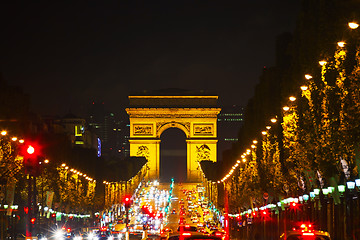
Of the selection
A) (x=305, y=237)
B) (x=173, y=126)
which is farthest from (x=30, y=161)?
(x=173, y=126)

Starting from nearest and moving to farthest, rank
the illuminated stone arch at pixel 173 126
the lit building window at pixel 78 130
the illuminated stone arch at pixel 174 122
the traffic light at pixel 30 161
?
the traffic light at pixel 30 161 → the illuminated stone arch at pixel 174 122 → the illuminated stone arch at pixel 173 126 → the lit building window at pixel 78 130

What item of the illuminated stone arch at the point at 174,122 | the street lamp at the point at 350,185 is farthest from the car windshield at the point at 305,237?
the illuminated stone arch at the point at 174,122

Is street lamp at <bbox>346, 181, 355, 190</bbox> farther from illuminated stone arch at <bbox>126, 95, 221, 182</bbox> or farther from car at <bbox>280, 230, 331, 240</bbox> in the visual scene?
illuminated stone arch at <bbox>126, 95, 221, 182</bbox>

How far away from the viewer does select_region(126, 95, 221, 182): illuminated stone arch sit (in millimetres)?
170375

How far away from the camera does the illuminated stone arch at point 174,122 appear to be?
17038cm

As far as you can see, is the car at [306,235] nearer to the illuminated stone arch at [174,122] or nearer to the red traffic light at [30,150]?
the red traffic light at [30,150]

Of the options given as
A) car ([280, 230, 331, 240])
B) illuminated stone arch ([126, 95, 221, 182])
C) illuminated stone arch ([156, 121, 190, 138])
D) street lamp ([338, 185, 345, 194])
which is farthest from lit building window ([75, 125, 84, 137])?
car ([280, 230, 331, 240])

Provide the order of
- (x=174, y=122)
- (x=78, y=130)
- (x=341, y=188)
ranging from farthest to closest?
(x=78, y=130), (x=174, y=122), (x=341, y=188)

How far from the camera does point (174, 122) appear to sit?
171 meters

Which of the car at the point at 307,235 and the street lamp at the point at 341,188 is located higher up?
the street lamp at the point at 341,188

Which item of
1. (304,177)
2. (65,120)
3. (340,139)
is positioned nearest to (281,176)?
A: (304,177)

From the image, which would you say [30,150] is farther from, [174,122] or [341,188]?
[174,122]

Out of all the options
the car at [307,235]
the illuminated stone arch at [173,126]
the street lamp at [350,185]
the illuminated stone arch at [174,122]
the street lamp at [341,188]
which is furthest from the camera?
the illuminated stone arch at [173,126]

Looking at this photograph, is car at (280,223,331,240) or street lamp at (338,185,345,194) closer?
car at (280,223,331,240)
